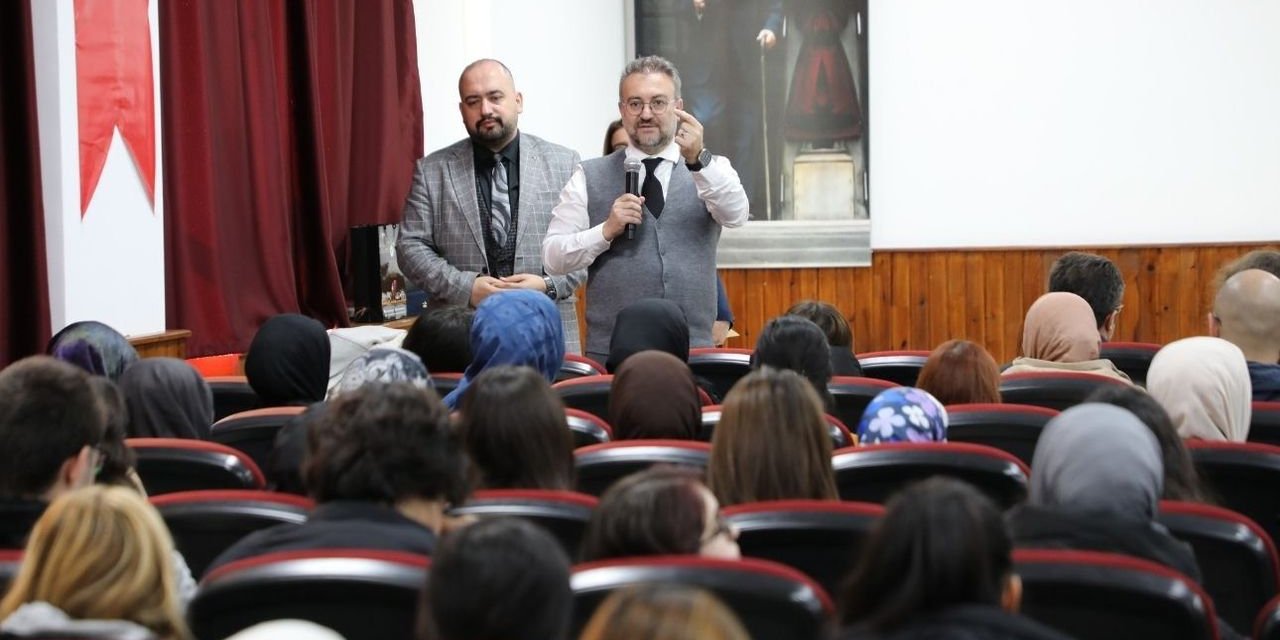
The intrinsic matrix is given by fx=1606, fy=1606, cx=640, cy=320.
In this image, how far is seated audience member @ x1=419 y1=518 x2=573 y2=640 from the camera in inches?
65.6

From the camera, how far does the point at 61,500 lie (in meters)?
1.94

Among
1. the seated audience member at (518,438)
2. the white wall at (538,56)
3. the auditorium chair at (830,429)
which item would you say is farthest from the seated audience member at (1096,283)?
the white wall at (538,56)

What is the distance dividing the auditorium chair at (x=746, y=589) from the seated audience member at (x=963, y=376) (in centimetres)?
171

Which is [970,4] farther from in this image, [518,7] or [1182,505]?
[1182,505]

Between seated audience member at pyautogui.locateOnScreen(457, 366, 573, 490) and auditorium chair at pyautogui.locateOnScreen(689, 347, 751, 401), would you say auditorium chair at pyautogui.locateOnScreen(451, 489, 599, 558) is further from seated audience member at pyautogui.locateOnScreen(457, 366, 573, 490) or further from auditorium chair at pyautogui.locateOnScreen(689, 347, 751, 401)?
auditorium chair at pyautogui.locateOnScreen(689, 347, 751, 401)

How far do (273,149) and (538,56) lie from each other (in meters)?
1.92

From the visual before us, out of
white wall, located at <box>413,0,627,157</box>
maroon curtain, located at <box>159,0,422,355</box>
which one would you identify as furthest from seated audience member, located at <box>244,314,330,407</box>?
white wall, located at <box>413,0,627,157</box>

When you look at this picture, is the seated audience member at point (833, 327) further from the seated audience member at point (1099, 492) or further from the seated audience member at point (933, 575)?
the seated audience member at point (933, 575)

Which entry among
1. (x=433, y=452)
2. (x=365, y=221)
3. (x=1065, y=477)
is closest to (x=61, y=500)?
(x=433, y=452)

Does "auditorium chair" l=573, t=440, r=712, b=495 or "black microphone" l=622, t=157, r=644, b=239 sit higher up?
"black microphone" l=622, t=157, r=644, b=239

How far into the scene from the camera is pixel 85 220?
17.7 feet

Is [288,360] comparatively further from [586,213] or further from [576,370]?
[586,213]

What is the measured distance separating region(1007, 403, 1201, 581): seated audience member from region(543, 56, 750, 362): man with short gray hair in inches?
85.9

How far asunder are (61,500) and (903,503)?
1.00 meters
